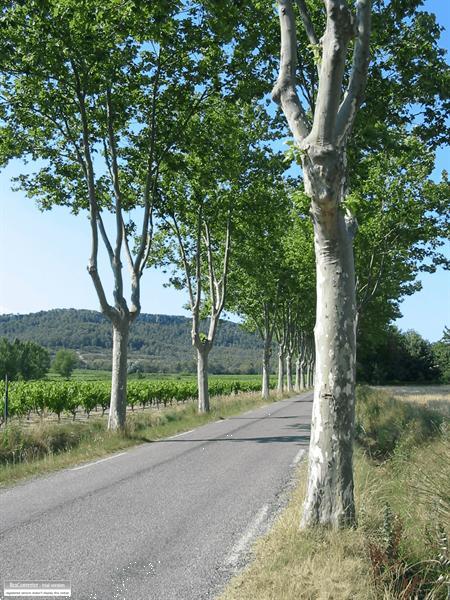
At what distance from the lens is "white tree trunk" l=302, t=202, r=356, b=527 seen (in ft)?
18.6

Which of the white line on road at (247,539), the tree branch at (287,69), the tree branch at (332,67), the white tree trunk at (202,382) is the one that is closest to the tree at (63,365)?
the white tree trunk at (202,382)

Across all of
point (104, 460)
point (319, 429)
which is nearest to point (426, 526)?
point (319, 429)

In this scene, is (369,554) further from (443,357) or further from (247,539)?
(443,357)

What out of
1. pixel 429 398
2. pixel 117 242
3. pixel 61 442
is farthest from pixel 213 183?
pixel 429 398

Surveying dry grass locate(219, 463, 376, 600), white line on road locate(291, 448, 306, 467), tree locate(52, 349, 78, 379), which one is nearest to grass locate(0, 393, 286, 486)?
white line on road locate(291, 448, 306, 467)

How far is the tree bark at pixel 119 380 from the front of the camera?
51.1 feet

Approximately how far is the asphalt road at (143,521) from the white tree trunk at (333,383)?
1016 mm

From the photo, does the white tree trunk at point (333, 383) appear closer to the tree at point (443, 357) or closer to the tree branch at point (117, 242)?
the tree branch at point (117, 242)

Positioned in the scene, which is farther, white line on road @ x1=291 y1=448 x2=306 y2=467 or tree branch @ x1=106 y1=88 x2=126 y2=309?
tree branch @ x1=106 y1=88 x2=126 y2=309

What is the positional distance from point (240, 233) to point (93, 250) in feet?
40.9

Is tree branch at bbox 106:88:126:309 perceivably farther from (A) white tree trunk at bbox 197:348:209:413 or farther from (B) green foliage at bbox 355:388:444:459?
(A) white tree trunk at bbox 197:348:209:413

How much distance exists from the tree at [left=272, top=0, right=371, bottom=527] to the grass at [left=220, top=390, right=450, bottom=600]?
407mm

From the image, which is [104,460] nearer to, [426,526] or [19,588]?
[19,588]

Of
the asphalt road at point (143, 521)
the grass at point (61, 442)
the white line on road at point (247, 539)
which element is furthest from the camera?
the grass at point (61, 442)
